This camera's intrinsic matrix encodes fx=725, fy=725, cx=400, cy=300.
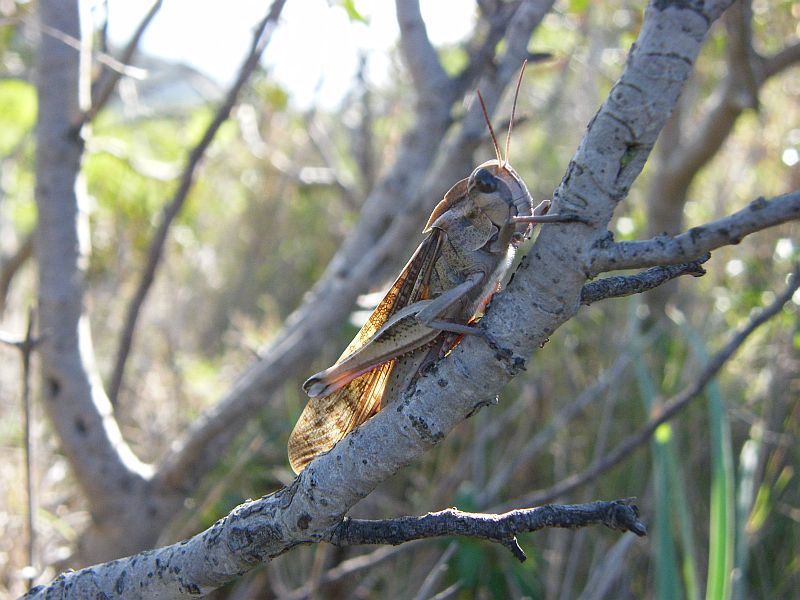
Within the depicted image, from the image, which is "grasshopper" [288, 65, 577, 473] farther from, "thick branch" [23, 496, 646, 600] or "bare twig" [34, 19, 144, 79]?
"bare twig" [34, 19, 144, 79]

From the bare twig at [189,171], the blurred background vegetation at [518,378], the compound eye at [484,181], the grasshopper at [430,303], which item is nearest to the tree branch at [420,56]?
→ the blurred background vegetation at [518,378]

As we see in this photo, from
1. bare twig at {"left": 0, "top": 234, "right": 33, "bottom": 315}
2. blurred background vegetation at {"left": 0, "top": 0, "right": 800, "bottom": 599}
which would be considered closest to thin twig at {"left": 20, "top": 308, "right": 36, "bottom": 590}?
blurred background vegetation at {"left": 0, "top": 0, "right": 800, "bottom": 599}

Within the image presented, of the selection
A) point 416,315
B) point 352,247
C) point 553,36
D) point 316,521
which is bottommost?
point 316,521

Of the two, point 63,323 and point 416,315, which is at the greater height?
point 416,315

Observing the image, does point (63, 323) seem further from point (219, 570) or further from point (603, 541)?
point (603, 541)

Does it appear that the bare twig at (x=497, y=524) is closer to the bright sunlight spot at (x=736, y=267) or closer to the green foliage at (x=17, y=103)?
the bright sunlight spot at (x=736, y=267)

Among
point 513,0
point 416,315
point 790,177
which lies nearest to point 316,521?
point 416,315
